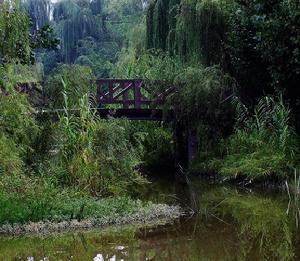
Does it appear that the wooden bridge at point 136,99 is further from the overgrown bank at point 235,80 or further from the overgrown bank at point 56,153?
the overgrown bank at point 56,153

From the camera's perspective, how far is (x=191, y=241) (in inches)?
332

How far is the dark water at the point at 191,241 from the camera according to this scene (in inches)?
302

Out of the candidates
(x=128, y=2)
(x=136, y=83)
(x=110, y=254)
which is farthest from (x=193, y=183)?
(x=128, y=2)

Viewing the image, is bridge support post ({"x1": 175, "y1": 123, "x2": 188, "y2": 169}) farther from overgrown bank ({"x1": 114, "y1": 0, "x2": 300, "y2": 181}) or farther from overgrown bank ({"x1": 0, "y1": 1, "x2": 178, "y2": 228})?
overgrown bank ({"x1": 0, "y1": 1, "x2": 178, "y2": 228})

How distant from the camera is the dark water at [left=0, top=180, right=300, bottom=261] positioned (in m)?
7.67

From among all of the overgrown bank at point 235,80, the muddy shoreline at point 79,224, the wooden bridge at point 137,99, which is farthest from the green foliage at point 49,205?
the wooden bridge at point 137,99

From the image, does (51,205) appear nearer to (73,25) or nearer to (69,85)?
(69,85)

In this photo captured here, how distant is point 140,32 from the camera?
22703 millimetres

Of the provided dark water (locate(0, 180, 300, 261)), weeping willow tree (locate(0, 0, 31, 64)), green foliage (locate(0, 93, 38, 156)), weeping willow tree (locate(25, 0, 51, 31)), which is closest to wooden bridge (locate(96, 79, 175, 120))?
green foliage (locate(0, 93, 38, 156))

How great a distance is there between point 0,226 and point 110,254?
2.35 metres

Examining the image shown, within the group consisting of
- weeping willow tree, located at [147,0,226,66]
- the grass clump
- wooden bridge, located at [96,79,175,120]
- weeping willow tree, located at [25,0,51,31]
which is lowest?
the grass clump

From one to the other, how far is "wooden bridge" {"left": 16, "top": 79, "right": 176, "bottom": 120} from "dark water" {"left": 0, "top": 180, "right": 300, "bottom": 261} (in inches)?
298

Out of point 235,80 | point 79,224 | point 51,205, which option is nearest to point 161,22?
point 235,80

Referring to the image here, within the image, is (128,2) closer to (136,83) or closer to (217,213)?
(136,83)
